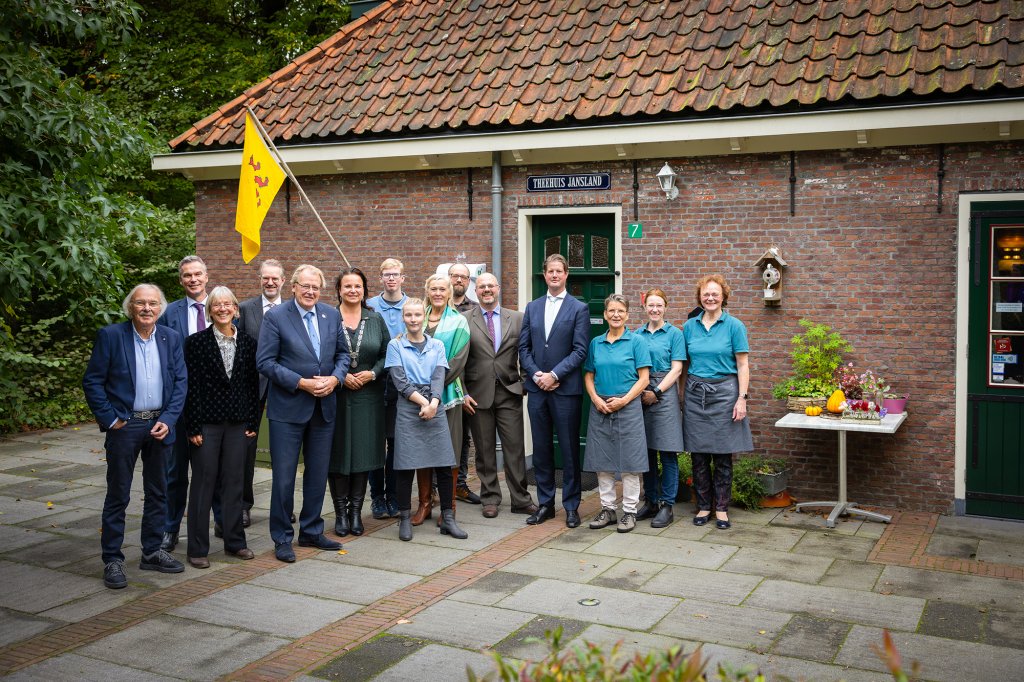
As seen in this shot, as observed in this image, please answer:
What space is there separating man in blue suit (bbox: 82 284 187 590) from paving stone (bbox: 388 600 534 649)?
2010 millimetres

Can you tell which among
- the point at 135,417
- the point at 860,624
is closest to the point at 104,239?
the point at 135,417

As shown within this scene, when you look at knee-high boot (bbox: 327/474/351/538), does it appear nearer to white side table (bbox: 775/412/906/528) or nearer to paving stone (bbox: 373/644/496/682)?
paving stone (bbox: 373/644/496/682)

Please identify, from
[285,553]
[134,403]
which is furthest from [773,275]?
[134,403]

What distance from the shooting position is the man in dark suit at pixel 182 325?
23.9ft

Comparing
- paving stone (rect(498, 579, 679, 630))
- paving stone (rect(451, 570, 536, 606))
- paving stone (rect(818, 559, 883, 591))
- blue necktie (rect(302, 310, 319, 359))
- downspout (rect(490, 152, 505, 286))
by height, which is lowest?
paving stone (rect(818, 559, 883, 591))

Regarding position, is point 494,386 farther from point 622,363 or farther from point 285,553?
point 285,553

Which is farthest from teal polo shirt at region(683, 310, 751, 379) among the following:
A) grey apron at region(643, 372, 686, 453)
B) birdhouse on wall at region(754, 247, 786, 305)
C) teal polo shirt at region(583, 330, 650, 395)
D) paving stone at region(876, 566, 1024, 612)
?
paving stone at region(876, 566, 1024, 612)

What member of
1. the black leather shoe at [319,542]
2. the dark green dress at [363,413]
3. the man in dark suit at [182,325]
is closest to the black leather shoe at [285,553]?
the black leather shoe at [319,542]

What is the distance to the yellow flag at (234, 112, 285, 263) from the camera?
10.1 m

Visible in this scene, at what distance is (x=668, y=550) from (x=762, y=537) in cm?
89

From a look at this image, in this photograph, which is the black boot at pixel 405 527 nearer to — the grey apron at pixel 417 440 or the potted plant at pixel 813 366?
the grey apron at pixel 417 440

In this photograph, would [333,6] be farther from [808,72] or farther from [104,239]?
[104,239]

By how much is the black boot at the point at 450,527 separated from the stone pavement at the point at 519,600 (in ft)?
0.33

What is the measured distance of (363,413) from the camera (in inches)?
299
